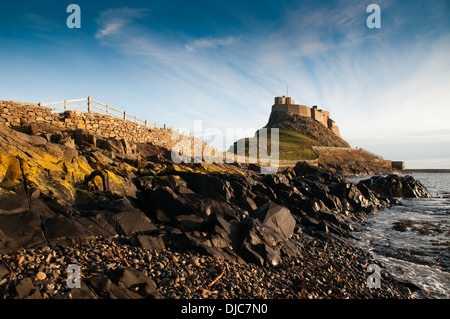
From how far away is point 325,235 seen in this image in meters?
14.4

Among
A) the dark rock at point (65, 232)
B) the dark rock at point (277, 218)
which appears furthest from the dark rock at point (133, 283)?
the dark rock at point (277, 218)

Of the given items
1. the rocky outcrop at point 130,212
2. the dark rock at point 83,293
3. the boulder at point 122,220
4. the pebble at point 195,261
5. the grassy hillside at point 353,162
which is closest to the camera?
the dark rock at point 83,293

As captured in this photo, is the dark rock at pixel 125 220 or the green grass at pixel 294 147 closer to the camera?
the dark rock at pixel 125 220

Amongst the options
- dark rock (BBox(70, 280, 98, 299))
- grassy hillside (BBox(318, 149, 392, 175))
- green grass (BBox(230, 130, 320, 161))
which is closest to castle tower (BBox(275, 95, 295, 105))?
green grass (BBox(230, 130, 320, 161))

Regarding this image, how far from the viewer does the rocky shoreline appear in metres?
6.14

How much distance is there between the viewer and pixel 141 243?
8.33 metres

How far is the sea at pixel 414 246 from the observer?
33.1 ft

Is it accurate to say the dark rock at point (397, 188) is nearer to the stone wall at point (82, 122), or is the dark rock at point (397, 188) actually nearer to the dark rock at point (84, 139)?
the stone wall at point (82, 122)

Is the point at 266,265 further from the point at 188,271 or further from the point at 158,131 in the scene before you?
the point at 158,131

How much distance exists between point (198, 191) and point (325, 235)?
8.35 m

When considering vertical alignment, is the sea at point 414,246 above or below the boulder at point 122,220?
below

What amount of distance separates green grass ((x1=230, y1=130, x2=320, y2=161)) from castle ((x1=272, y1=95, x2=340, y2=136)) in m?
24.2

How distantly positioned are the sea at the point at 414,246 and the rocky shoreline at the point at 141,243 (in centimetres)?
102
